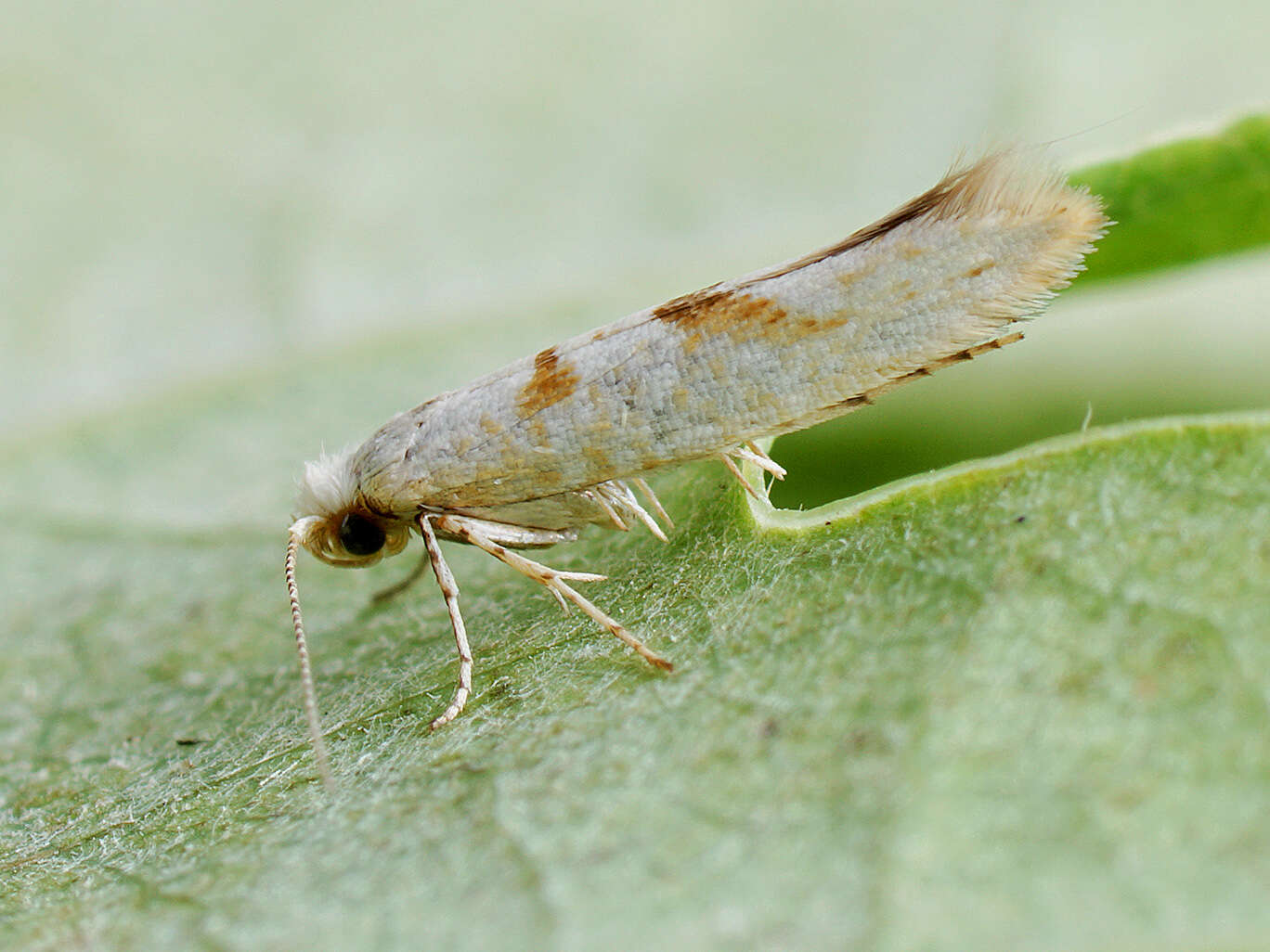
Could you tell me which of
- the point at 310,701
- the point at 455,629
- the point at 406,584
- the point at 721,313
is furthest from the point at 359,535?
the point at 721,313

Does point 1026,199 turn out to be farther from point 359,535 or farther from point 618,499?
point 359,535

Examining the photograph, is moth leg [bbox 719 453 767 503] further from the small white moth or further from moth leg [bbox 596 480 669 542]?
moth leg [bbox 596 480 669 542]

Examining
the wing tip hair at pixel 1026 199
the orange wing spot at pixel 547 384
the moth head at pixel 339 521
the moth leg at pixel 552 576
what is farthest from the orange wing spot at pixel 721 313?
the moth head at pixel 339 521

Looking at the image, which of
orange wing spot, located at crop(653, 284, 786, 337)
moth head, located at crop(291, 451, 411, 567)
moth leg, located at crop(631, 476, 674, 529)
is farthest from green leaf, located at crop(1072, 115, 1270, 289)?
moth head, located at crop(291, 451, 411, 567)

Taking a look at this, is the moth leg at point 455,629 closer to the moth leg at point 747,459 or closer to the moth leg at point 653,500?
the moth leg at point 653,500

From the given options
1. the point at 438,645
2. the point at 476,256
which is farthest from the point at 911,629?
the point at 476,256

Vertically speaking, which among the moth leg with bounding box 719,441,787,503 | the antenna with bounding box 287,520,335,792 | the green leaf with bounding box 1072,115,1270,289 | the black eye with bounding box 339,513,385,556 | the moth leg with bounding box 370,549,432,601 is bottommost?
the antenna with bounding box 287,520,335,792
